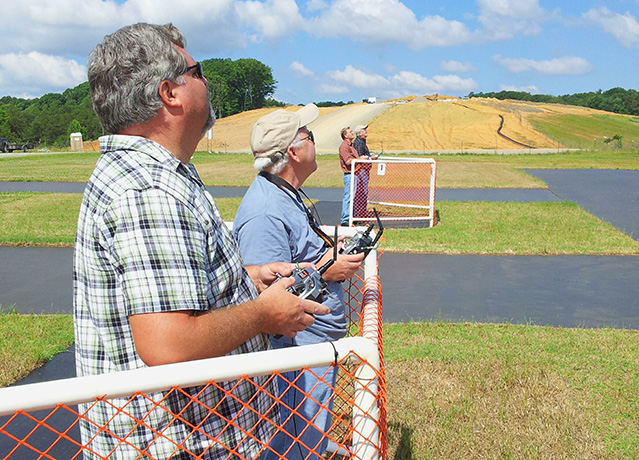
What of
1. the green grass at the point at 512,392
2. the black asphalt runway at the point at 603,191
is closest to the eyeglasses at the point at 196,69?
the green grass at the point at 512,392

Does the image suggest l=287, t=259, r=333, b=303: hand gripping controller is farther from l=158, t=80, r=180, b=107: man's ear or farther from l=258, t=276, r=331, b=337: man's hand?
l=158, t=80, r=180, b=107: man's ear

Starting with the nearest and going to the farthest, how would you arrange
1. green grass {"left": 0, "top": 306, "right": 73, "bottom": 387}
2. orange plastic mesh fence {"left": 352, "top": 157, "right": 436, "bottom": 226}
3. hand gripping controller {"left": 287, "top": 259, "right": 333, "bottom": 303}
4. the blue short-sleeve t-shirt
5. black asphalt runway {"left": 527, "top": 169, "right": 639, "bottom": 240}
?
1. hand gripping controller {"left": 287, "top": 259, "right": 333, "bottom": 303}
2. the blue short-sleeve t-shirt
3. green grass {"left": 0, "top": 306, "right": 73, "bottom": 387}
4. orange plastic mesh fence {"left": 352, "top": 157, "right": 436, "bottom": 226}
5. black asphalt runway {"left": 527, "top": 169, "right": 639, "bottom": 240}

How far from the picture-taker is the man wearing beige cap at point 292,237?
2633 millimetres

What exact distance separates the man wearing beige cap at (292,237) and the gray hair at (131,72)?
103cm

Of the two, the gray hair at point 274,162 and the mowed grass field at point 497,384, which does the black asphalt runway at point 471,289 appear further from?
the gray hair at point 274,162

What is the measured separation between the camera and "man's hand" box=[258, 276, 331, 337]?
175 centimetres

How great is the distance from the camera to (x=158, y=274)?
147 centimetres

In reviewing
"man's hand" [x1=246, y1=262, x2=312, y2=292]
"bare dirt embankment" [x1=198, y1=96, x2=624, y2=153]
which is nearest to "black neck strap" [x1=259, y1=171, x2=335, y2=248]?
"man's hand" [x1=246, y1=262, x2=312, y2=292]

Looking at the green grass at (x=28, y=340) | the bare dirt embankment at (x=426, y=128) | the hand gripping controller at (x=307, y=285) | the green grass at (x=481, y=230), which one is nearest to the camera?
the hand gripping controller at (x=307, y=285)

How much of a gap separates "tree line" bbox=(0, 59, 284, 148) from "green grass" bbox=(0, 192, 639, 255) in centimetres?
7056

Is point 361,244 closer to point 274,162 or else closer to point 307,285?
→ point 274,162

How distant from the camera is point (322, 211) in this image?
13.9 m

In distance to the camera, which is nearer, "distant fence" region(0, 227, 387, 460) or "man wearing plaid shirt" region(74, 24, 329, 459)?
"distant fence" region(0, 227, 387, 460)

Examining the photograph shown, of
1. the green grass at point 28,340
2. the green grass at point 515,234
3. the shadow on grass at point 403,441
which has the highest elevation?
the green grass at point 515,234
